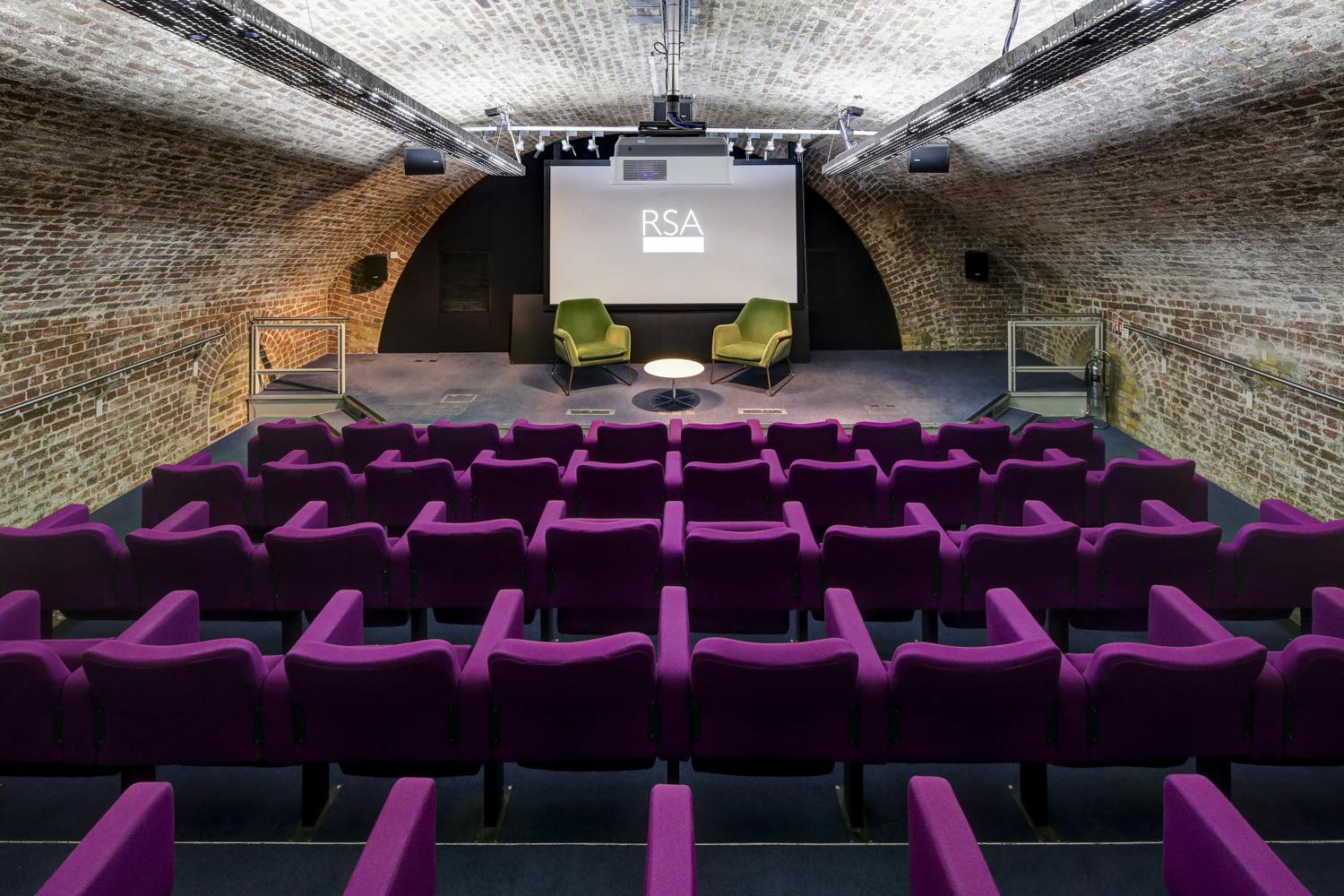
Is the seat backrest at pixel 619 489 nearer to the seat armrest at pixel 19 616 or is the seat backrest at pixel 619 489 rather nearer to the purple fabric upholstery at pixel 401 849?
the seat armrest at pixel 19 616

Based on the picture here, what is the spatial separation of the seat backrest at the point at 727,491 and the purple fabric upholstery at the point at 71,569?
9.80ft

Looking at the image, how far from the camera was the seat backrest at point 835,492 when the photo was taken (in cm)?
568

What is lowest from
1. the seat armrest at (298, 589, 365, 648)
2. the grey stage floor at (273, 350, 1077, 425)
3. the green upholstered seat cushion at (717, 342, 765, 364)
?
the seat armrest at (298, 589, 365, 648)

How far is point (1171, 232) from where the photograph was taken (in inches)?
292

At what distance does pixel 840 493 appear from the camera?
18.9 ft

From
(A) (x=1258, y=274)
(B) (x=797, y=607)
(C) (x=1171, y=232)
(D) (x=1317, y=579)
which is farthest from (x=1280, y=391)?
(B) (x=797, y=607)

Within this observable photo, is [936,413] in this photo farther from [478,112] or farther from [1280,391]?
[478,112]

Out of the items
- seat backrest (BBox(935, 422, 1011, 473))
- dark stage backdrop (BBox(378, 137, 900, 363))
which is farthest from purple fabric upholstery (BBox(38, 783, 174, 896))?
dark stage backdrop (BBox(378, 137, 900, 363))

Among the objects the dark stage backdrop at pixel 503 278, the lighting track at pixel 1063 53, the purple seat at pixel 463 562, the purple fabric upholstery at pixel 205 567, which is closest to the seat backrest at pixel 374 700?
the purple seat at pixel 463 562

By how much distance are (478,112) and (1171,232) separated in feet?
21.7

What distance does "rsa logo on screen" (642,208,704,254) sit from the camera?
40.1 ft

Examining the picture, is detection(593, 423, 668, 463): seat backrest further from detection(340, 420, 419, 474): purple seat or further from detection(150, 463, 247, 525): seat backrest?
detection(150, 463, 247, 525): seat backrest

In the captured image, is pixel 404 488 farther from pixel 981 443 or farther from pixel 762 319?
pixel 762 319

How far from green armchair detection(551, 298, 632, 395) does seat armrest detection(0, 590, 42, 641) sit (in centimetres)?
693
